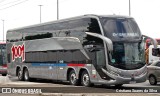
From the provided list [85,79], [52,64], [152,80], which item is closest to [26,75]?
[52,64]

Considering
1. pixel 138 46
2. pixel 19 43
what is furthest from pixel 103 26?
pixel 19 43

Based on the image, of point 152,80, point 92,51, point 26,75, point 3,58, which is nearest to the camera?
point 92,51

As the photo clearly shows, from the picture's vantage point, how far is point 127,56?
21266 millimetres

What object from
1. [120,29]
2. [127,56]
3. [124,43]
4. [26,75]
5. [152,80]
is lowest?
[152,80]

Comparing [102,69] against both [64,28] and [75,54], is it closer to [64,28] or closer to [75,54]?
[75,54]

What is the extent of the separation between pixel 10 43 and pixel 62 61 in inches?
337

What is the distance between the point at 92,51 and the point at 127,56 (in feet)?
6.25

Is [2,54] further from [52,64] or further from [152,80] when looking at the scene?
[152,80]

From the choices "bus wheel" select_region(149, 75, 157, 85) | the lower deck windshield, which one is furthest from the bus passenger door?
"bus wheel" select_region(149, 75, 157, 85)

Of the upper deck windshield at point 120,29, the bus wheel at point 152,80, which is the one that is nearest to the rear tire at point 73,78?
the upper deck windshield at point 120,29

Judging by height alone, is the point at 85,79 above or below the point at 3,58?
below

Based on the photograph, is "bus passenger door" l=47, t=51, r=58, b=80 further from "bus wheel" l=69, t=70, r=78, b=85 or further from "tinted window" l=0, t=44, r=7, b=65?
"tinted window" l=0, t=44, r=7, b=65

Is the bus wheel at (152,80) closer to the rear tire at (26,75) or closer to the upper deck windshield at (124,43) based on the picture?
the upper deck windshield at (124,43)

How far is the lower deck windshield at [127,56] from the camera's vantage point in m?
21.1
